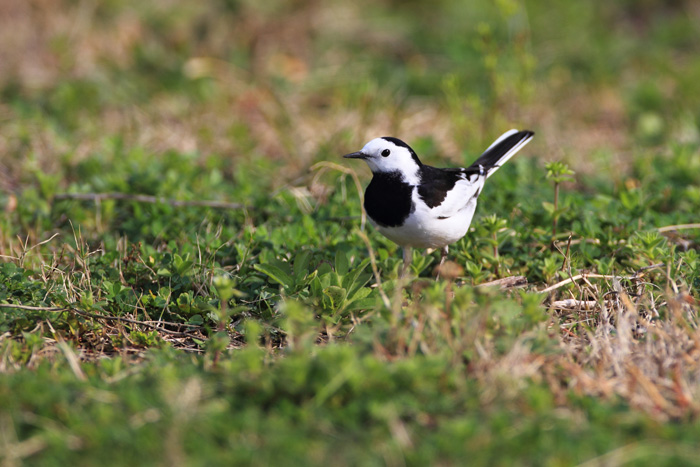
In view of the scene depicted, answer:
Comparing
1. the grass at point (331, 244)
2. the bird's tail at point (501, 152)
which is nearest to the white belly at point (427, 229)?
the grass at point (331, 244)

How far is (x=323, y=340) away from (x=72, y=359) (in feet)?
4.21

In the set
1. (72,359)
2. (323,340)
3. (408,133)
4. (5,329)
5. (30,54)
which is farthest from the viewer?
(30,54)

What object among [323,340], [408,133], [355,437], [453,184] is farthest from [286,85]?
[355,437]

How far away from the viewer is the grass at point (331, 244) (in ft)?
9.52

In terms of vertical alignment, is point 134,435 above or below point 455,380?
below

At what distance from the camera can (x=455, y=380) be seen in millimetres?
3084

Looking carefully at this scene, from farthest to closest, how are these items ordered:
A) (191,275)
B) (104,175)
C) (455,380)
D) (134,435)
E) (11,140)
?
(11,140)
(104,175)
(191,275)
(455,380)
(134,435)

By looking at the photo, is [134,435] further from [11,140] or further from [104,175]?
[11,140]

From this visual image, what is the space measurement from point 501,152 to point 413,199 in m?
1.11

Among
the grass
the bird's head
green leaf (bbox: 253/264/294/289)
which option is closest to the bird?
the bird's head

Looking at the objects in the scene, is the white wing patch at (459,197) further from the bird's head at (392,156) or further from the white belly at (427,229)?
the bird's head at (392,156)

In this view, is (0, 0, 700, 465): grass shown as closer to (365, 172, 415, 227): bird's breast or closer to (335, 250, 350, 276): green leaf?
(335, 250, 350, 276): green leaf

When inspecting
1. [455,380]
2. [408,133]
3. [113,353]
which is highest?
[408,133]

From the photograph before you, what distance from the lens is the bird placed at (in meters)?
4.14
